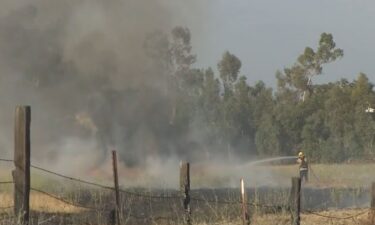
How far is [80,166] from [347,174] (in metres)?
13.3

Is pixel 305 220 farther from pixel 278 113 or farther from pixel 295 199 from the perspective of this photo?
pixel 278 113

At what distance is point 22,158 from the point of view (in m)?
8.02

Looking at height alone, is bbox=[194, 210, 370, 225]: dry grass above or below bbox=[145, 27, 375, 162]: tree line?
below

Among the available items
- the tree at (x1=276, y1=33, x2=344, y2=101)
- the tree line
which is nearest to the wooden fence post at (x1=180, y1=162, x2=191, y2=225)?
the tree line

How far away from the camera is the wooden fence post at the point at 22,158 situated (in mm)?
7988

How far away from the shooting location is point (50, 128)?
33219mm

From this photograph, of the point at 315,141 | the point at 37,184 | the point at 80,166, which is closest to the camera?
the point at 37,184

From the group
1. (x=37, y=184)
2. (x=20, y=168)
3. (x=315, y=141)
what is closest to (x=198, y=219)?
(x=20, y=168)

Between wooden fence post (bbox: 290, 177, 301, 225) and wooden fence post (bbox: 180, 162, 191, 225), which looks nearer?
wooden fence post (bbox: 290, 177, 301, 225)

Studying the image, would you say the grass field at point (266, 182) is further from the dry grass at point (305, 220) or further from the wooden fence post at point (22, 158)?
the wooden fence post at point (22, 158)

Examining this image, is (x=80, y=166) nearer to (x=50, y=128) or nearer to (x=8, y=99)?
(x=50, y=128)

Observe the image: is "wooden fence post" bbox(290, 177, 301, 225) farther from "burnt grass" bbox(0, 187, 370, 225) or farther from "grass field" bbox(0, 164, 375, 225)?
"grass field" bbox(0, 164, 375, 225)

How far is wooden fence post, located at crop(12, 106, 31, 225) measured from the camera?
7988mm

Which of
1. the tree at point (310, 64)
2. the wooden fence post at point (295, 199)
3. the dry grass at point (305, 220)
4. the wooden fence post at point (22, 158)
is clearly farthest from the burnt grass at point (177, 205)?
the tree at point (310, 64)
